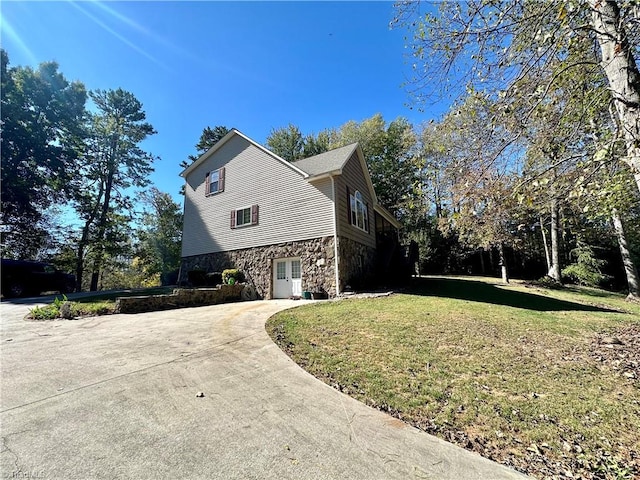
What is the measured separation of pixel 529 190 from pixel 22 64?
26.7 meters

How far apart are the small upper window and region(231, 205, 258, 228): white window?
1.82m

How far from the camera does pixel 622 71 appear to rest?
3340mm

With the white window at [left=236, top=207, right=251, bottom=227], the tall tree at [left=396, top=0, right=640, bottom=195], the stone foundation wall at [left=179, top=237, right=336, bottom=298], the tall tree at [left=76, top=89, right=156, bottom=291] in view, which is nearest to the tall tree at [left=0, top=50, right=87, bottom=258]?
the tall tree at [left=76, top=89, right=156, bottom=291]

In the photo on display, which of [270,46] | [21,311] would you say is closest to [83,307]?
[21,311]

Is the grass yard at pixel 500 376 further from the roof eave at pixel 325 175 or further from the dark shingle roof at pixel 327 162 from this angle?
the dark shingle roof at pixel 327 162

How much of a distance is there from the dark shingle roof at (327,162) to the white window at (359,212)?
1714mm

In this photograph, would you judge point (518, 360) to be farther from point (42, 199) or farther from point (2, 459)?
point (42, 199)

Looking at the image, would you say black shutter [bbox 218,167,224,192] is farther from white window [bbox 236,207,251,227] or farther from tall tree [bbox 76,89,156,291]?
tall tree [bbox 76,89,156,291]

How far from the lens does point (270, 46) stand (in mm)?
8547

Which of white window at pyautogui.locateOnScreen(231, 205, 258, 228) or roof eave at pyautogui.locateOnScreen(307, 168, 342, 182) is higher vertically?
roof eave at pyautogui.locateOnScreen(307, 168, 342, 182)

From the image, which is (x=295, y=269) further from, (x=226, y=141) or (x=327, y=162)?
(x=226, y=141)

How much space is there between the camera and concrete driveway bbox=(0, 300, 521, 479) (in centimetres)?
197

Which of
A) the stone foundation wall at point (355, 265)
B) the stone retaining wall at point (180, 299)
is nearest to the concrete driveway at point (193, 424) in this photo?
the stone retaining wall at point (180, 299)

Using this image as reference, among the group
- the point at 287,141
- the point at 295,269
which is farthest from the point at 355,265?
the point at 287,141
